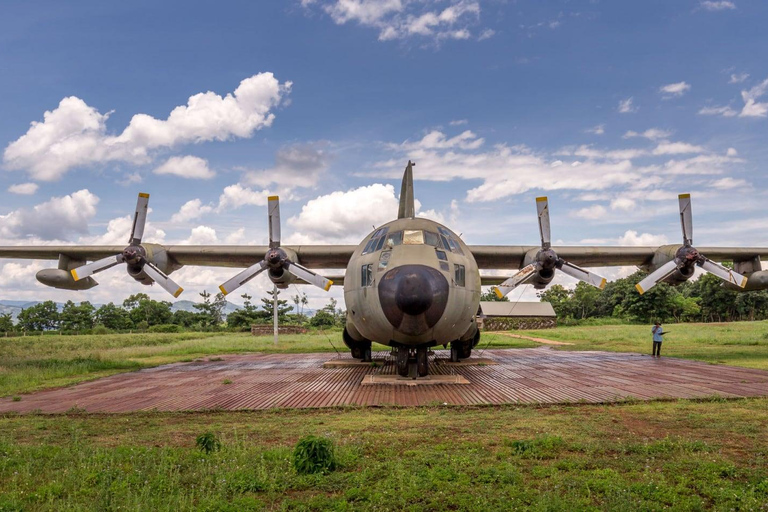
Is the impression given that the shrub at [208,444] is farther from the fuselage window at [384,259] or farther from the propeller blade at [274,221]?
the propeller blade at [274,221]

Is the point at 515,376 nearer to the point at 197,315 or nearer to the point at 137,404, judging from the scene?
the point at 137,404

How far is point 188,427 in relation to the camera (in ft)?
24.0

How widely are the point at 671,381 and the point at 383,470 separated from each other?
9.42 meters

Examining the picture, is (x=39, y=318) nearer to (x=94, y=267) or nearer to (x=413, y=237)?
(x=94, y=267)

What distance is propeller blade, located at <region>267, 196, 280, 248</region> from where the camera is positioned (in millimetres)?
17406

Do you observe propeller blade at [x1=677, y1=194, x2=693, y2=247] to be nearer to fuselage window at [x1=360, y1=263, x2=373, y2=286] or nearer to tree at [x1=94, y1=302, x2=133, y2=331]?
fuselage window at [x1=360, y1=263, x2=373, y2=286]

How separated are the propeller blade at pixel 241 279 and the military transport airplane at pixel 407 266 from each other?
1.4 inches

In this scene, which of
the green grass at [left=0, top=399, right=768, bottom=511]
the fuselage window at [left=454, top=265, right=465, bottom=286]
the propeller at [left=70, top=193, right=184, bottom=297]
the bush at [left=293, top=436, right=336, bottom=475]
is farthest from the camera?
the propeller at [left=70, top=193, right=184, bottom=297]

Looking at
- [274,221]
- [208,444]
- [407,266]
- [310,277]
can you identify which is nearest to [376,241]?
[407,266]

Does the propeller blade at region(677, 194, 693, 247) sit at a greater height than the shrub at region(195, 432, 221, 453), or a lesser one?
greater

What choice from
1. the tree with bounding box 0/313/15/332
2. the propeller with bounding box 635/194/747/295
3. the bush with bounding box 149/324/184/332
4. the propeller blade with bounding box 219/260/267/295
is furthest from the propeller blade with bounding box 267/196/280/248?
the tree with bounding box 0/313/15/332

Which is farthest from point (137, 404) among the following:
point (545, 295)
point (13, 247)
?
point (545, 295)

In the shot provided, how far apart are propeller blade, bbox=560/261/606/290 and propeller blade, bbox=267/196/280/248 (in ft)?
34.5

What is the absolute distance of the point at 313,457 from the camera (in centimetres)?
508
